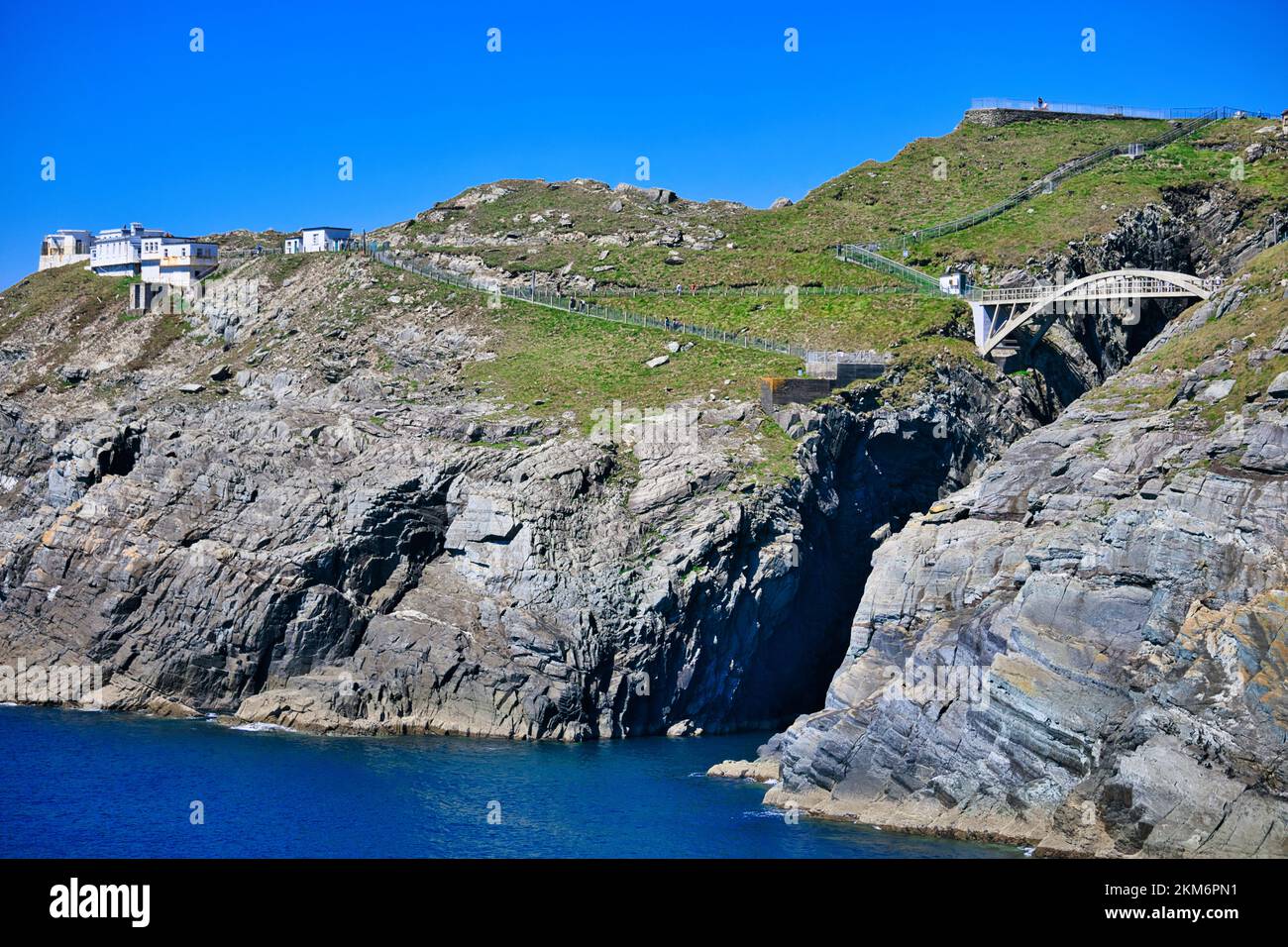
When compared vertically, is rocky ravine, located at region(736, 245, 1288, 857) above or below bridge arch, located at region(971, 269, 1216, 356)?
below

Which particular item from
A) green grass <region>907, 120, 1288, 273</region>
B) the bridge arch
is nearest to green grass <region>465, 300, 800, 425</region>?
the bridge arch

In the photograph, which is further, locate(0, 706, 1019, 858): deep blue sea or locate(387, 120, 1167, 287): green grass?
locate(387, 120, 1167, 287): green grass

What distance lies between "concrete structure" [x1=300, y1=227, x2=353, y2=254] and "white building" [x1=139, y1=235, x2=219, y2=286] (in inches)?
351

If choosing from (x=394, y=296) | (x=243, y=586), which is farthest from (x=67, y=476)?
(x=394, y=296)

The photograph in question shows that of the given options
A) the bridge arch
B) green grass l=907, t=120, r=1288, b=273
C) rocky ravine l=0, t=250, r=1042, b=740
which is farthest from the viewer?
green grass l=907, t=120, r=1288, b=273

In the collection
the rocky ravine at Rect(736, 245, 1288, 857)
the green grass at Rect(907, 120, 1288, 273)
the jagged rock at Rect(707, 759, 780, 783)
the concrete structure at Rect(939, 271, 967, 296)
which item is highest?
the green grass at Rect(907, 120, 1288, 273)

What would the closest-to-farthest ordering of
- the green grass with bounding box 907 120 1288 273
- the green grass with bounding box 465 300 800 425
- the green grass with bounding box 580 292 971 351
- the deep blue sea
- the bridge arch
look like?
the deep blue sea < the bridge arch < the green grass with bounding box 465 300 800 425 < the green grass with bounding box 580 292 971 351 < the green grass with bounding box 907 120 1288 273

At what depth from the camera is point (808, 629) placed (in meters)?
94.1

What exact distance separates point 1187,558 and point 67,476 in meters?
76.9

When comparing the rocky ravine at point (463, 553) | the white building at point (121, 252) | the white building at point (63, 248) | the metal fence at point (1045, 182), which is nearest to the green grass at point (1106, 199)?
the metal fence at point (1045, 182)

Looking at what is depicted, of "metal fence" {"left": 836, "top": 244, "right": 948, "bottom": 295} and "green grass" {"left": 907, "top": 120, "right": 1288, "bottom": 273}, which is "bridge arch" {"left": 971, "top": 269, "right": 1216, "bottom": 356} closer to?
"metal fence" {"left": 836, "top": 244, "right": 948, "bottom": 295}

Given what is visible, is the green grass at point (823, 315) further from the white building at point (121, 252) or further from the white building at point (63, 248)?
the white building at point (63, 248)

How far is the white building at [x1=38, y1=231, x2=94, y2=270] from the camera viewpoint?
16275 cm

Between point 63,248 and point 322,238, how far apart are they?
4085cm
